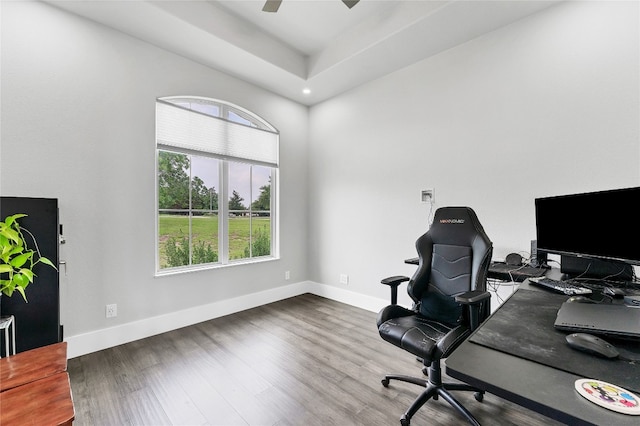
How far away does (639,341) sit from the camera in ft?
2.85

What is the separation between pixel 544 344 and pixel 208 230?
328 cm

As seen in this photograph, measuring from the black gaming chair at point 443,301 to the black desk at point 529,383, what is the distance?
80cm

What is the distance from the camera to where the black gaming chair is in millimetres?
1604

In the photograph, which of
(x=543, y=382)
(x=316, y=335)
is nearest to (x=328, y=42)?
(x=316, y=335)

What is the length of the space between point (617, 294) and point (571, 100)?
167cm

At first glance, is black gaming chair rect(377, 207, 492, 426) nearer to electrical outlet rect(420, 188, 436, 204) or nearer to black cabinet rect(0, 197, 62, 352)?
electrical outlet rect(420, 188, 436, 204)

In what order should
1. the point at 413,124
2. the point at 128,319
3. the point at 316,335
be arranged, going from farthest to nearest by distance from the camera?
the point at 413,124
the point at 316,335
the point at 128,319

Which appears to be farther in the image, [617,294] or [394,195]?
[394,195]

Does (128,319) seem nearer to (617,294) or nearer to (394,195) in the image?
(394,195)

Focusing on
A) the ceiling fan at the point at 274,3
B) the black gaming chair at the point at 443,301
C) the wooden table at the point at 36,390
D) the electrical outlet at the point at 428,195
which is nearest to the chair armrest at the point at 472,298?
the black gaming chair at the point at 443,301

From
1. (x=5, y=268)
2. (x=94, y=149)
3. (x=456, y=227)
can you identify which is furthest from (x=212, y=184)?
(x=456, y=227)

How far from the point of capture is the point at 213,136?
3.34 metres

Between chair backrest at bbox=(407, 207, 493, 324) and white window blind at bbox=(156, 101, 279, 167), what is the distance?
101 inches

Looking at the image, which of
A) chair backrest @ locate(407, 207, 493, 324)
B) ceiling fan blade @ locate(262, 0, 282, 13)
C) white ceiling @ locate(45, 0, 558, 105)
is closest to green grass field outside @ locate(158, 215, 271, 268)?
white ceiling @ locate(45, 0, 558, 105)
